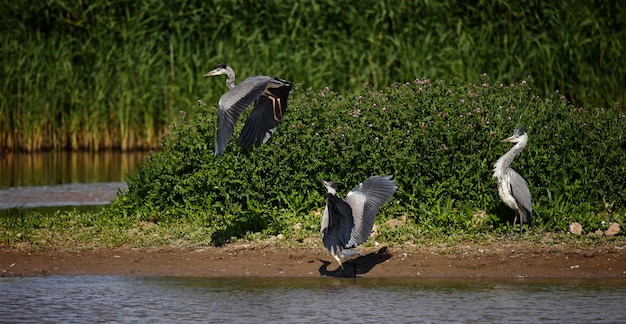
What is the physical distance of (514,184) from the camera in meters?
8.98

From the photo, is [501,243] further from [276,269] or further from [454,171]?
[276,269]

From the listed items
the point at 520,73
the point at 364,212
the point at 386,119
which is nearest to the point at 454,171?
the point at 386,119

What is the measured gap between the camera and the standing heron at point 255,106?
8773 mm

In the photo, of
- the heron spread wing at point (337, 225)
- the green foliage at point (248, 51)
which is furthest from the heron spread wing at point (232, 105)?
the green foliage at point (248, 51)

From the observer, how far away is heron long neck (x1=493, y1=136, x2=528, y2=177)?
9.16 m

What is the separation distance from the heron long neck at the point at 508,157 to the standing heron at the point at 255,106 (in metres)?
1.91

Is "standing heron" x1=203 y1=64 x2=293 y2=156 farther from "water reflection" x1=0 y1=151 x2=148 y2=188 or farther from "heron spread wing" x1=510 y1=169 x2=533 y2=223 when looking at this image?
"water reflection" x1=0 y1=151 x2=148 y2=188

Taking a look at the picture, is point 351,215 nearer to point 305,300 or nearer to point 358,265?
point 358,265

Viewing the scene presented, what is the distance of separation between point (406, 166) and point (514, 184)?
114cm

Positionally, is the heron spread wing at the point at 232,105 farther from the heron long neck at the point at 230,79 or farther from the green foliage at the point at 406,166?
the green foliage at the point at 406,166

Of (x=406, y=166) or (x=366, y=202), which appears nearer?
(x=366, y=202)

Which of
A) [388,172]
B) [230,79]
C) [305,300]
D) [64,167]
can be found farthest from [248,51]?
[305,300]

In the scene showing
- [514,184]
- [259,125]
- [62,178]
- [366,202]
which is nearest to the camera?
[366,202]

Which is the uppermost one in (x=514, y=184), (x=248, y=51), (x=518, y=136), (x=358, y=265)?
(x=248, y=51)
